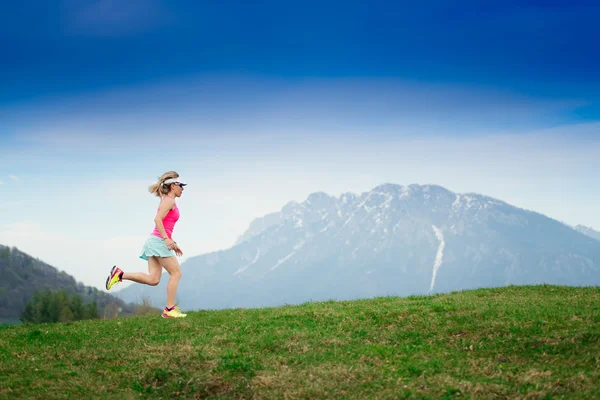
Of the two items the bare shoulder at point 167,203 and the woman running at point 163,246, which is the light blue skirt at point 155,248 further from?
the bare shoulder at point 167,203

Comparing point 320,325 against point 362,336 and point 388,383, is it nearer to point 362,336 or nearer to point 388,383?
point 362,336

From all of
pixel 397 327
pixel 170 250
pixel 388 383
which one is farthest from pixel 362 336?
pixel 170 250

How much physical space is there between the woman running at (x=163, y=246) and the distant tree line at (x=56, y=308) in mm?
87228

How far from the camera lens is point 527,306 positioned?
1603cm

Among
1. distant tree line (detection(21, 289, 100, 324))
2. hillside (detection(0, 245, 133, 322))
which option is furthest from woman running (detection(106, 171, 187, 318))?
hillside (detection(0, 245, 133, 322))

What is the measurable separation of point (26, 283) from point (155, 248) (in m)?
173

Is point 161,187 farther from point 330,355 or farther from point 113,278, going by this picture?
point 330,355

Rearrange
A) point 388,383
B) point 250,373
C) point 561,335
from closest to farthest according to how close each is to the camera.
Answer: point 388,383 → point 250,373 → point 561,335

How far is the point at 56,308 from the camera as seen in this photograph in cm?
10081

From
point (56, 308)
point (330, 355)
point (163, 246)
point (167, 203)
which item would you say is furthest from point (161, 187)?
point (56, 308)

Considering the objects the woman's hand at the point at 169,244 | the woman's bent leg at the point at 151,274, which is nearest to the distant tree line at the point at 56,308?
the woman's bent leg at the point at 151,274

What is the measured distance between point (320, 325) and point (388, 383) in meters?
4.84

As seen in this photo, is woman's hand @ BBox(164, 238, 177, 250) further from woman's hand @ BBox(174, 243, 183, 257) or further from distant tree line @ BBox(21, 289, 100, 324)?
distant tree line @ BBox(21, 289, 100, 324)

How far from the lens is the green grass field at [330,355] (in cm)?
1051
